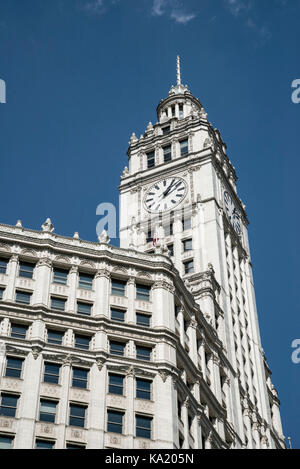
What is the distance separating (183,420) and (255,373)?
32640 mm

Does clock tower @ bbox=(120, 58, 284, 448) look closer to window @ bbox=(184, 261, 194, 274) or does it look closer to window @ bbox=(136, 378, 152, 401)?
window @ bbox=(184, 261, 194, 274)

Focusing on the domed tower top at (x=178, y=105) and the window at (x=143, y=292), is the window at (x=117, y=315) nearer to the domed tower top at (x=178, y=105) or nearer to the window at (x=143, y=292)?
the window at (x=143, y=292)

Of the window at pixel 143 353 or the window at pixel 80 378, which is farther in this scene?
the window at pixel 143 353

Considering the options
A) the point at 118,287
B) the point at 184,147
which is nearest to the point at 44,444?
the point at 118,287

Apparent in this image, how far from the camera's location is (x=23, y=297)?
79250 millimetres

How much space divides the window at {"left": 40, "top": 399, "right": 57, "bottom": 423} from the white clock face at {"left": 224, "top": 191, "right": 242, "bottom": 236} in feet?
175

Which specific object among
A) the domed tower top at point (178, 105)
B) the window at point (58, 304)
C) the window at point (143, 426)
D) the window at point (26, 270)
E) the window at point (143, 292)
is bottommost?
the window at point (143, 426)

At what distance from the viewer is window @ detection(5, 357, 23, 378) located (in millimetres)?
72287

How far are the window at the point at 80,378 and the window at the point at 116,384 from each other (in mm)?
1985

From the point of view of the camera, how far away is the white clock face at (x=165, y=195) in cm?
11688

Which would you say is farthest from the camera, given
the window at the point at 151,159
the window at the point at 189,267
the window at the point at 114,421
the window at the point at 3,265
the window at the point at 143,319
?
the window at the point at 151,159

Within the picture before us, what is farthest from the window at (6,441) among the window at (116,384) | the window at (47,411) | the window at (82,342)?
the window at (82,342)

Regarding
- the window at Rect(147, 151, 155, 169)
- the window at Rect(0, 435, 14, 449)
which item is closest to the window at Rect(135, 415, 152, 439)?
the window at Rect(0, 435, 14, 449)

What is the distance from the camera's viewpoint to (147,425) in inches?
2815
